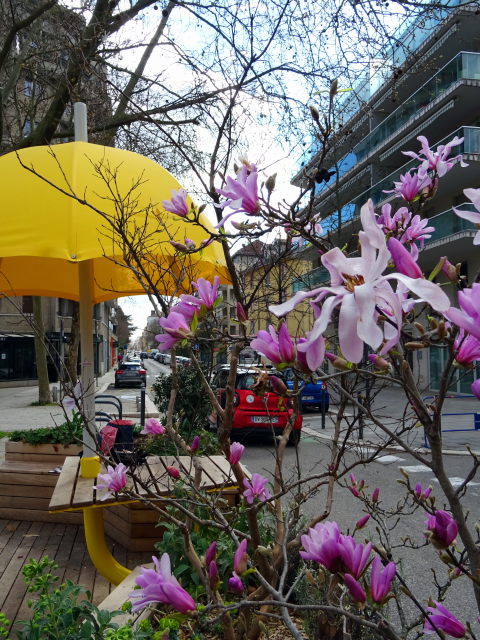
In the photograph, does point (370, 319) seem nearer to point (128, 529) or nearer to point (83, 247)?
point (83, 247)

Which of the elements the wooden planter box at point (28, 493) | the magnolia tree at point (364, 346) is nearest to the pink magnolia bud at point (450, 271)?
the magnolia tree at point (364, 346)

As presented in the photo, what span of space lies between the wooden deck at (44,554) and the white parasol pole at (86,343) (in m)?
0.76

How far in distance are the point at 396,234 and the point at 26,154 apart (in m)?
2.52

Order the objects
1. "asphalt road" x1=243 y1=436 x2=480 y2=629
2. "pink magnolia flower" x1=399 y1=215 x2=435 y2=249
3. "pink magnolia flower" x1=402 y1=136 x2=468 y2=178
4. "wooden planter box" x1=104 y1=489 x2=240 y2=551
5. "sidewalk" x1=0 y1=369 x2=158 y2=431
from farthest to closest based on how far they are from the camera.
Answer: "sidewalk" x1=0 y1=369 x2=158 y2=431 < "wooden planter box" x1=104 y1=489 x2=240 y2=551 < "asphalt road" x1=243 y1=436 x2=480 y2=629 < "pink magnolia flower" x1=402 y1=136 x2=468 y2=178 < "pink magnolia flower" x1=399 y1=215 x2=435 y2=249

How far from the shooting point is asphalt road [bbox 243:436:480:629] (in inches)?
142

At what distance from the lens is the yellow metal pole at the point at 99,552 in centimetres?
315

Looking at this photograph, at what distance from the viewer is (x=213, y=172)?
1.92 m

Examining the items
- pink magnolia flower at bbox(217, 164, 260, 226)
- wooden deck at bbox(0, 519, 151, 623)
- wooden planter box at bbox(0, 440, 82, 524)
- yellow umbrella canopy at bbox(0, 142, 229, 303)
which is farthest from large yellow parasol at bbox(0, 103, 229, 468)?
wooden planter box at bbox(0, 440, 82, 524)

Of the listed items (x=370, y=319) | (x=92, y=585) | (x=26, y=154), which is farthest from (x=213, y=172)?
(x=92, y=585)

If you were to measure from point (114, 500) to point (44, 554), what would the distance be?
1.48 m

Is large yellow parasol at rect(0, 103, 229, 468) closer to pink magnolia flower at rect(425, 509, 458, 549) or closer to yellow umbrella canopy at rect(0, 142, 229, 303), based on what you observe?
yellow umbrella canopy at rect(0, 142, 229, 303)

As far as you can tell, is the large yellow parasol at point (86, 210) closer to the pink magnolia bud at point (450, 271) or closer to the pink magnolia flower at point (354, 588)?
the pink magnolia bud at point (450, 271)

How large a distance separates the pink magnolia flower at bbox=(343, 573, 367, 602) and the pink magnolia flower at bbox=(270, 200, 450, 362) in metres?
0.44

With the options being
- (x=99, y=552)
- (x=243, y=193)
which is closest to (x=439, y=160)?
(x=243, y=193)
